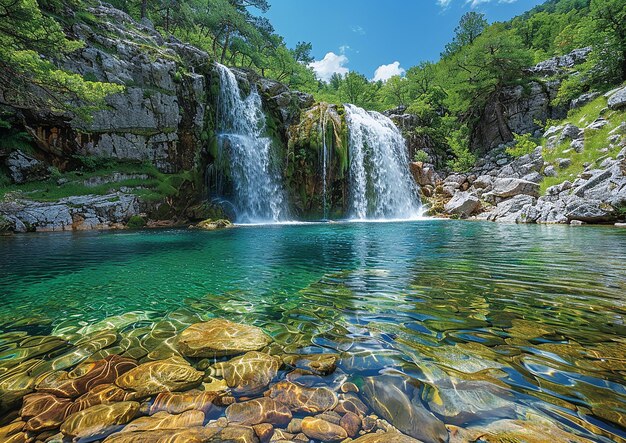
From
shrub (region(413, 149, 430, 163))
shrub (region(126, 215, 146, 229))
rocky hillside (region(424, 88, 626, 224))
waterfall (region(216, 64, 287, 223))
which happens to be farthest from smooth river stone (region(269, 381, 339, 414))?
shrub (region(413, 149, 430, 163))

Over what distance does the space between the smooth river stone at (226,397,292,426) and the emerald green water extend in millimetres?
686

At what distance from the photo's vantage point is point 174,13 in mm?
35125

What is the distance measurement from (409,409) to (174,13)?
154 feet

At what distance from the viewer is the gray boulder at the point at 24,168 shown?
17.2 m

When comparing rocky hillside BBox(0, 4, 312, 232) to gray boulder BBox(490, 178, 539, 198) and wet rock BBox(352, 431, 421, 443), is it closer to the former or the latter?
wet rock BBox(352, 431, 421, 443)

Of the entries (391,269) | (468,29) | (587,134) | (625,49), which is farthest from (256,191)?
(468,29)

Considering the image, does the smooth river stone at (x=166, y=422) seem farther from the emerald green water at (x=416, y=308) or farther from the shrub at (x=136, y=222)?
the shrub at (x=136, y=222)

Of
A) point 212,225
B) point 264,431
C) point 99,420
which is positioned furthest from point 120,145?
point 264,431

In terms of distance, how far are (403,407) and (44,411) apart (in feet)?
8.26

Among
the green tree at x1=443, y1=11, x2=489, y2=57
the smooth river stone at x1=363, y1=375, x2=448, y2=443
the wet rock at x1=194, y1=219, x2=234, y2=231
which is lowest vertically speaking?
the smooth river stone at x1=363, y1=375, x2=448, y2=443

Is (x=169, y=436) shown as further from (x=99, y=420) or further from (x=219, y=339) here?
(x=219, y=339)

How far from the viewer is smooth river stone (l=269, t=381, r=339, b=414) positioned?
198 cm

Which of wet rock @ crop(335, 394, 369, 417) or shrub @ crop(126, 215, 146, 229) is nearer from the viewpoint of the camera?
wet rock @ crop(335, 394, 369, 417)

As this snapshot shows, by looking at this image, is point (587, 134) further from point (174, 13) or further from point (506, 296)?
point (174, 13)
